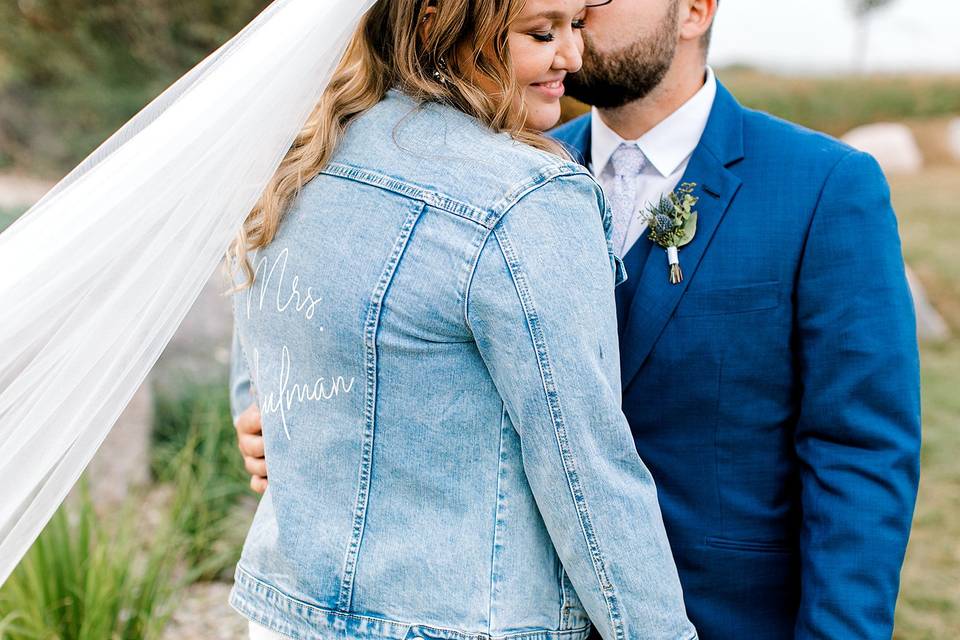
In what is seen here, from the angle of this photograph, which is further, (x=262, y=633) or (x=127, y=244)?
(x=262, y=633)

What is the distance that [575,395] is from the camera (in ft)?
4.58

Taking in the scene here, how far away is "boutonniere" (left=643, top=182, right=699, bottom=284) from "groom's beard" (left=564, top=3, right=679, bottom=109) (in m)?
0.31

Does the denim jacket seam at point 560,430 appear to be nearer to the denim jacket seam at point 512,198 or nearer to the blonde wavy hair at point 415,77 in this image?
the denim jacket seam at point 512,198

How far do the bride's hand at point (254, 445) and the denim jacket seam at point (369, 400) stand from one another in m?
0.60

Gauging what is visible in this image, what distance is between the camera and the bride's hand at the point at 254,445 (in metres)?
2.07

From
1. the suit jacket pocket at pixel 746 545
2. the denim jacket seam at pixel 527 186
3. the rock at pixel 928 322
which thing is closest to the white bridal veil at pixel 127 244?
the denim jacket seam at pixel 527 186

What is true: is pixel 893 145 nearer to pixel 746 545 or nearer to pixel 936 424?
pixel 936 424

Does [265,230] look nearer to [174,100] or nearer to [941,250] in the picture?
[174,100]

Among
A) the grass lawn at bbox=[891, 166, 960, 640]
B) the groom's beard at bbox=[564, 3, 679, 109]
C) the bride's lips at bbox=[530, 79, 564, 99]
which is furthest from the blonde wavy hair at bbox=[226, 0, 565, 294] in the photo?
the grass lawn at bbox=[891, 166, 960, 640]

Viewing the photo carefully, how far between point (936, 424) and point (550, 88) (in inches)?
218

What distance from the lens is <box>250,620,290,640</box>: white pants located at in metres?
1.63

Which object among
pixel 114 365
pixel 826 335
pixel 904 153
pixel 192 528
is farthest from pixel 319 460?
pixel 904 153

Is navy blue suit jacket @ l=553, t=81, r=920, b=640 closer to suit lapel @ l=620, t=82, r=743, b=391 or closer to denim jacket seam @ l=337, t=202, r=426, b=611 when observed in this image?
suit lapel @ l=620, t=82, r=743, b=391

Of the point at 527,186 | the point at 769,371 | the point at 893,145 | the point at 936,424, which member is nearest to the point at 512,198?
the point at 527,186
